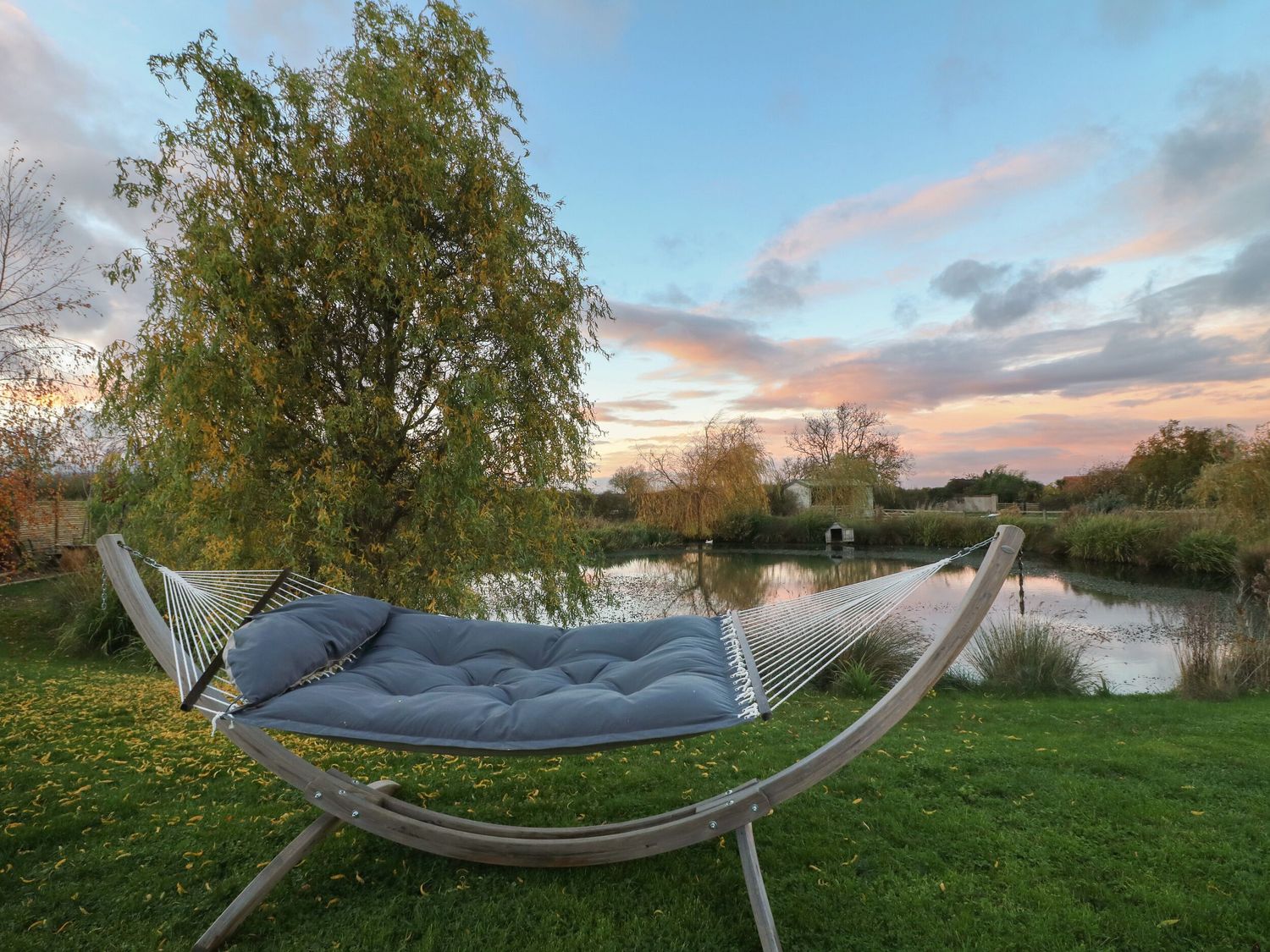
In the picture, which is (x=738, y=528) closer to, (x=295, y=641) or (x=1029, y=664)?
(x=1029, y=664)

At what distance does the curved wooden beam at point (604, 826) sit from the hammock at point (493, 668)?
0.42 ft

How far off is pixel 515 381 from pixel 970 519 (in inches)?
589

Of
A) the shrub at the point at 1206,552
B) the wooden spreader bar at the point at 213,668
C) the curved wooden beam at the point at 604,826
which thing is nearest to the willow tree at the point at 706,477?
the shrub at the point at 1206,552

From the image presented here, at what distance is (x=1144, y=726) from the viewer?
341 cm

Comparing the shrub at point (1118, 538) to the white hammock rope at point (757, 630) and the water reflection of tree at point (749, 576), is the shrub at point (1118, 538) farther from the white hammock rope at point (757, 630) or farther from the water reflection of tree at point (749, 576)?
the white hammock rope at point (757, 630)

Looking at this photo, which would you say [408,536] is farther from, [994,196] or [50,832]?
[994,196]

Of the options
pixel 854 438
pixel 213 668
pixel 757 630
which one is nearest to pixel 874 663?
pixel 757 630

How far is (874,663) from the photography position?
17.3ft

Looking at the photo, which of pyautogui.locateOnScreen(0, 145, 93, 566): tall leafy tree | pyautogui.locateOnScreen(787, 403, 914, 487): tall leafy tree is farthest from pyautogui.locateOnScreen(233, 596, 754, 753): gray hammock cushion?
pyautogui.locateOnScreen(787, 403, 914, 487): tall leafy tree

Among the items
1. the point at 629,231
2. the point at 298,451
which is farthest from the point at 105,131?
the point at 629,231

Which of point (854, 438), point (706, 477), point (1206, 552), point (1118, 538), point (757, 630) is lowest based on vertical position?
point (1206, 552)

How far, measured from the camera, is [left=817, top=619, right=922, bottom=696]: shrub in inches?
190

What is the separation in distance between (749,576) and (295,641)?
430 inches

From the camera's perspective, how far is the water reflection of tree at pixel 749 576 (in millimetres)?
9641
